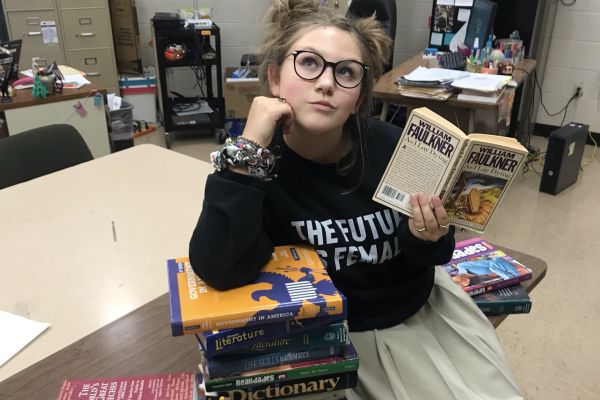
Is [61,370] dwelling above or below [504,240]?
above

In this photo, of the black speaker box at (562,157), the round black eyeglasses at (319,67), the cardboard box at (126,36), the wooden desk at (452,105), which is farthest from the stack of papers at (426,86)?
the cardboard box at (126,36)

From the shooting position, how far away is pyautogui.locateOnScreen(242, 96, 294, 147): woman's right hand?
3.16 feet

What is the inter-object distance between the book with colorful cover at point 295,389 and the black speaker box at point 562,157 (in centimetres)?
290

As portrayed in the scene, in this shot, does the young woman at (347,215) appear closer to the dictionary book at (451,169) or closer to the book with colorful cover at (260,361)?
the dictionary book at (451,169)

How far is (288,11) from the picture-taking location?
42.4 inches

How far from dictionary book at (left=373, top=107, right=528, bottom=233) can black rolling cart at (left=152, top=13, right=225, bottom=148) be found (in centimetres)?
338

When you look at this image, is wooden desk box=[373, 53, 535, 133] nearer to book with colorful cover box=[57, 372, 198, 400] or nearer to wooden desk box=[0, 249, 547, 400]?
wooden desk box=[0, 249, 547, 400]

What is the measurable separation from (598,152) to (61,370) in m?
4.07

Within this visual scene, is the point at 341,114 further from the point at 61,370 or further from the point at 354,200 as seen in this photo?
the point at 61,370

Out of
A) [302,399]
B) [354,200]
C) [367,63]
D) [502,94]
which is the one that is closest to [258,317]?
[302,399]

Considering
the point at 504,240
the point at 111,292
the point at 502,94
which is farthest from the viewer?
the point at 504,240

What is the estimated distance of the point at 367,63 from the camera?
3.40 feet

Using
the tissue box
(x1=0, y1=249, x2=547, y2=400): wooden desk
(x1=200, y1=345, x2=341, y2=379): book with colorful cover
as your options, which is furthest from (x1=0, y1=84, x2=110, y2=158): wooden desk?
(x1=200, y1=345, x2=341, y2=379): book with colorful cover

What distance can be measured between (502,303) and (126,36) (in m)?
4.01
